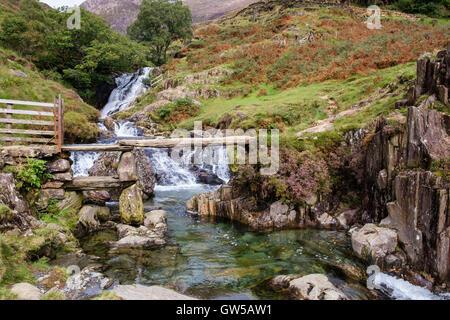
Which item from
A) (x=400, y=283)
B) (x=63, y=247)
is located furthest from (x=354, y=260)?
(x=63, y=247)

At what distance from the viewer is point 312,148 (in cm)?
1142

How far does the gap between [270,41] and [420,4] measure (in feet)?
81.6

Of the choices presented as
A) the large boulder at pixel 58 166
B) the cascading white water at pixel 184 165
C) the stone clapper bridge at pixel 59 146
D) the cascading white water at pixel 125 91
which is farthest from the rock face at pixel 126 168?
the cascading white water at pixel 125 91

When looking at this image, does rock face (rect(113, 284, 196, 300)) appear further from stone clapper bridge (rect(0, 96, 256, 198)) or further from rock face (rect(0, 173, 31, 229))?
stone clapper bridge (rect(0, 96, 256, 198))

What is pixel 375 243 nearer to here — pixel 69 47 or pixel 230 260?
pixel 230 260

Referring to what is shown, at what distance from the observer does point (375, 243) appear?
7.86m

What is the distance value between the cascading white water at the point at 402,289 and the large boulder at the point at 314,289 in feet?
4.85

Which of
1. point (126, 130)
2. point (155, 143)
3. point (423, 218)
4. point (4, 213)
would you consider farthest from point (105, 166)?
point (423, 218)

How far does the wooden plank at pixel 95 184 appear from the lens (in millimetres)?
10828

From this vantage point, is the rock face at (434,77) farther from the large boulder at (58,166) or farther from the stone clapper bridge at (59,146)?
the large boulder at (58,166)

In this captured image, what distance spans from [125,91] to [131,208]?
95.9 feet

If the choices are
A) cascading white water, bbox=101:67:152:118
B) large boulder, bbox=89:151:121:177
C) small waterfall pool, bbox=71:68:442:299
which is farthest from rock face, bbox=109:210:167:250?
cascading white water, bbox=101:67:152:118

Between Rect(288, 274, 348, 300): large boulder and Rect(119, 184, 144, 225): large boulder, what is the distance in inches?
263

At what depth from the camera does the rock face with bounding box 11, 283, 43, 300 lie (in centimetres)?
491
